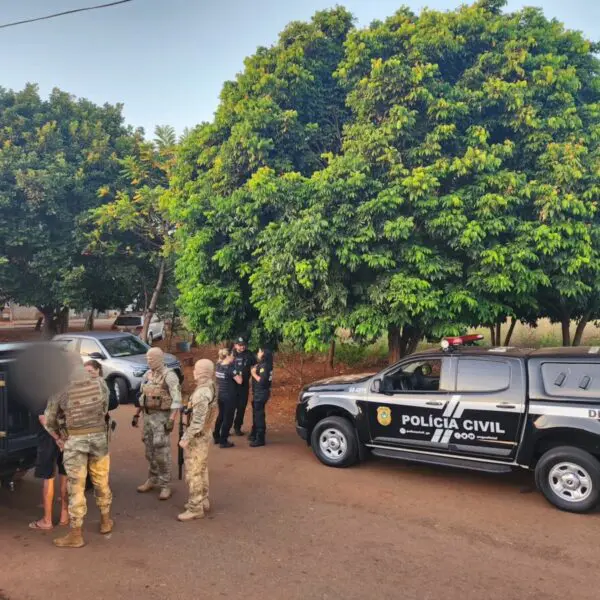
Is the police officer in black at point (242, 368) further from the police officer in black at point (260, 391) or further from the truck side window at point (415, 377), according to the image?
the truck side window at point (415, 377)

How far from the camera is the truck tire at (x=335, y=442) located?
677cm

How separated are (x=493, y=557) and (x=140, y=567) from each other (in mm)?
2910

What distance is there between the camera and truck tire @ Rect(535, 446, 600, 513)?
5223 mm

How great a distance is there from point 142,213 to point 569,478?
14.1 m

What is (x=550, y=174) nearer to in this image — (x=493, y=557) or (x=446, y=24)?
(x=446, y=24)

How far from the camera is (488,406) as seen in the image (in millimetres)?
5828

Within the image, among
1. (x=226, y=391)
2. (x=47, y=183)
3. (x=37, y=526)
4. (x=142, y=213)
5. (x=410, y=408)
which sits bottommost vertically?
(x=37, y=526)

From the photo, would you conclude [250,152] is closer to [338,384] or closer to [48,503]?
[338,384]

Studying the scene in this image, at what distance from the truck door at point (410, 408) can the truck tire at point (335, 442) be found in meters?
0.33

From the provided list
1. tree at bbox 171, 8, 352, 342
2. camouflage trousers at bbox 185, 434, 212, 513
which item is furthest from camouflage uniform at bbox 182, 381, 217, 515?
tree at bbox 171, 8, 352, 342

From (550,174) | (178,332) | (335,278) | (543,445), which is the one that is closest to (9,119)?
(178,332)

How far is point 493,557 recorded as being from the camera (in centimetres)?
436

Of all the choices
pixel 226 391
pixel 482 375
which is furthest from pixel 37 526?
pixel 482 375

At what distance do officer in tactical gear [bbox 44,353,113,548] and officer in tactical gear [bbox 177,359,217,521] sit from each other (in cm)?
75
